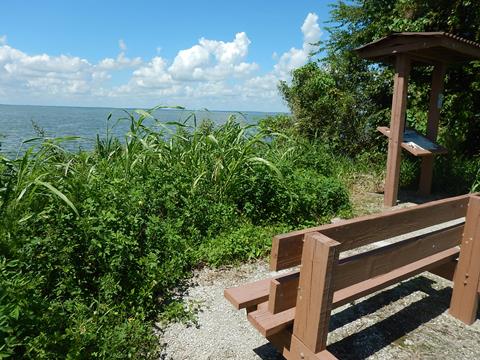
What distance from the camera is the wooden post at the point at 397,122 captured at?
216 inches

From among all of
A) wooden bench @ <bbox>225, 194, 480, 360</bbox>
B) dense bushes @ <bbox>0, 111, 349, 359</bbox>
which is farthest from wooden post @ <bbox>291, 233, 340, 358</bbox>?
dense bushes @ <bbox>0, 111, 349, 359</bbox>

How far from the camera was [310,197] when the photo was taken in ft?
15.4

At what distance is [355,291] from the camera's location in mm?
2107

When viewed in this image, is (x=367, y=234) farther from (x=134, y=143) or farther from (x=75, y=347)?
(x=134, y=143)

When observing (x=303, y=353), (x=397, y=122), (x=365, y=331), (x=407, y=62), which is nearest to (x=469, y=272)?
(x=365, y=331)

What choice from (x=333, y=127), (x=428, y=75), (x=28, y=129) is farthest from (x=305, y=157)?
(x=28, y=129)

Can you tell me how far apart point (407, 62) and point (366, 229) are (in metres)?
4.49

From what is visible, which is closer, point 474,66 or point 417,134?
point 417,134

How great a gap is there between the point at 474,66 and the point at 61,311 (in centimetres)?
830

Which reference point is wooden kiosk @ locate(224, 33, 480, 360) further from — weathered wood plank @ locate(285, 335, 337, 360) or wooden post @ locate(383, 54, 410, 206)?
wooden post @ locate(383, 54, 410, 206)

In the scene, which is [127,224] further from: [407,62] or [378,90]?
[378,90]

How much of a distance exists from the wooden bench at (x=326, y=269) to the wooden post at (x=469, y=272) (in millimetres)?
15

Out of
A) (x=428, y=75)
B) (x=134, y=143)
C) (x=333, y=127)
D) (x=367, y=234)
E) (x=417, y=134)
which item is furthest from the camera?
(x=333, y=127)

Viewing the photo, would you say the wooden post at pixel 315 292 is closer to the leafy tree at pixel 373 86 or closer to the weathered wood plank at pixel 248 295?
the weathered wood plank at pixel 248 295
